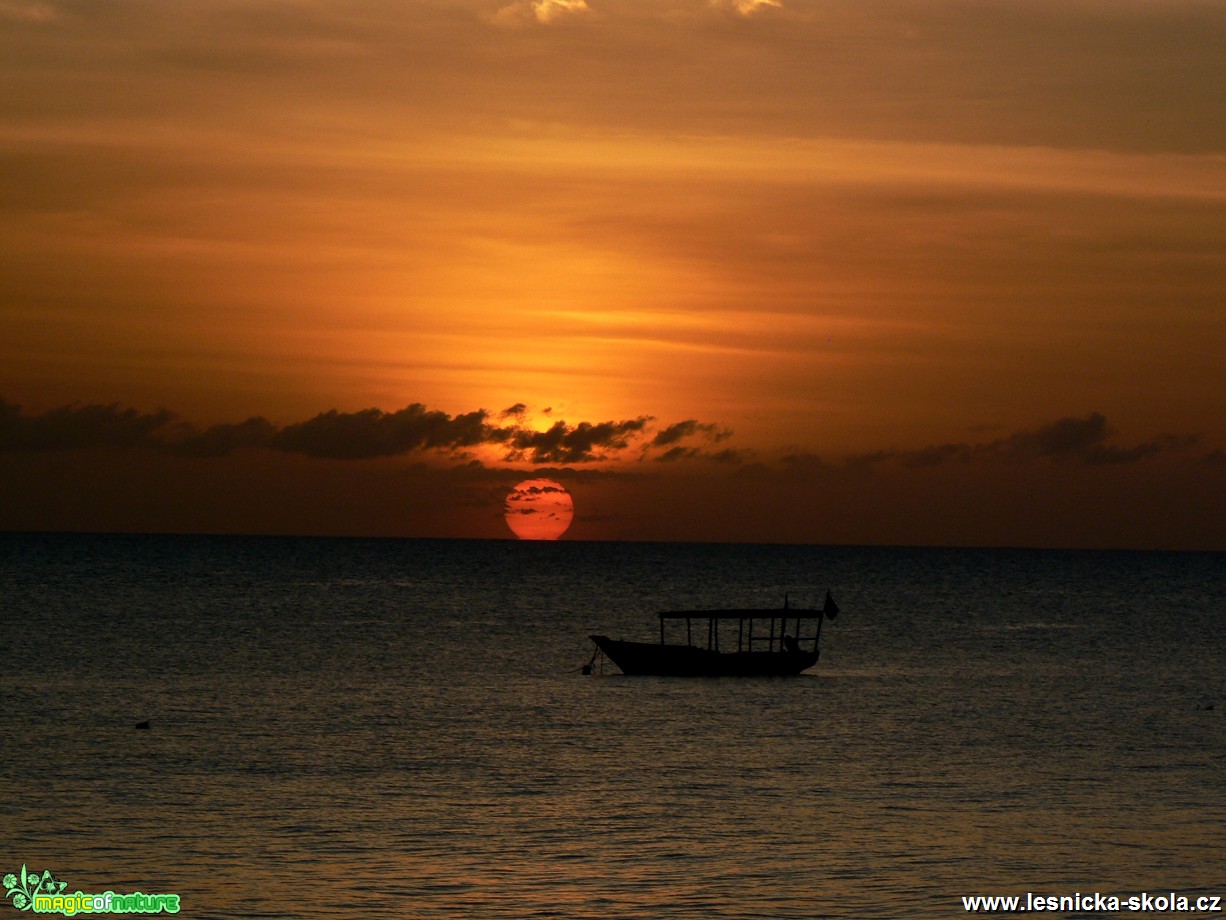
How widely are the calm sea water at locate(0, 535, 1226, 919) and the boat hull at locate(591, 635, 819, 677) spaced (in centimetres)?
163

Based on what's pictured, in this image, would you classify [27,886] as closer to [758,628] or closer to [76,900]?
[76,900]

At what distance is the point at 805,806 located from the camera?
4272cm

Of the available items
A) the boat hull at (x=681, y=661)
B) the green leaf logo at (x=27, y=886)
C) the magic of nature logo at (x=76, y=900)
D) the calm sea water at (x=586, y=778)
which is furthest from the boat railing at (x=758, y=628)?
the magic of nature logo at (x=76, y=900)

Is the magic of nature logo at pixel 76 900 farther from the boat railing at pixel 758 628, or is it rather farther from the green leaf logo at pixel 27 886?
the boat railing at pixel 758 628

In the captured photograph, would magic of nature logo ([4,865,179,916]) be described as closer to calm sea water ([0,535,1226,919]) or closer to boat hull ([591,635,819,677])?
calm sea water ([0,535,1226,919])

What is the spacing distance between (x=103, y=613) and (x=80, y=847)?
289 feet

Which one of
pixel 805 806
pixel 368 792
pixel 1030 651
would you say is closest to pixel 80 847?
pixel 368 792

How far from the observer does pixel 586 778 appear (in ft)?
154

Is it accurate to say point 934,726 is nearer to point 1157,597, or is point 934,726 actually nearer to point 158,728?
point 158,728

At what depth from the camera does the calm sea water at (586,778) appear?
34094mm

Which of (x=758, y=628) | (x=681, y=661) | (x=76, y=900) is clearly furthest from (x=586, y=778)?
(x=758, y=628)

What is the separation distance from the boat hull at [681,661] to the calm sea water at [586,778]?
1634mm

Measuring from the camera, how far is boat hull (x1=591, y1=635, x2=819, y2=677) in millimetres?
81000

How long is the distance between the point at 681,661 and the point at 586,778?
112 ft
